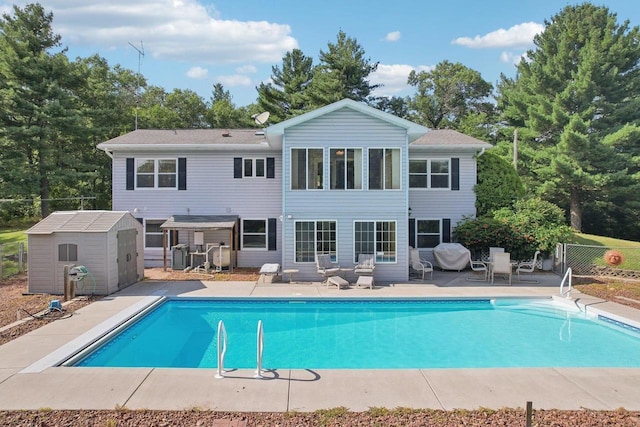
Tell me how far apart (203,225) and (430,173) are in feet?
32.0

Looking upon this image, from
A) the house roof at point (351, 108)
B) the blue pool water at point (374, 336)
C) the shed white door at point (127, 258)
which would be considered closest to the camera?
the blue pool water at point (374, 336)

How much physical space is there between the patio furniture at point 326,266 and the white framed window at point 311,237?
29 cm

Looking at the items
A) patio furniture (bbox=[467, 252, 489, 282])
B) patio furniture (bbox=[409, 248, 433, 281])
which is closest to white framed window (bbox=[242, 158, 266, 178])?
patio furniture (bbox=[409, 248, 433, 281])

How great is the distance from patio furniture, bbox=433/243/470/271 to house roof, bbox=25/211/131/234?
1177 centimetres

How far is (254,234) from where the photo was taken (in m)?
18.2

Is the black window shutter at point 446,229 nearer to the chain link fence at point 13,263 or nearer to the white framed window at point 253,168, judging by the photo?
the white framed window at point 253,168

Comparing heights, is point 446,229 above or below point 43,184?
below

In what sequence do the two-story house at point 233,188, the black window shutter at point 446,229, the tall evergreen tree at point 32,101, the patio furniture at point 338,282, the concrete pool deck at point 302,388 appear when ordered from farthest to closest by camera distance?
the tall evergreen tree at point 32,101, the black window shutter at point 446,229, the two-story house at point 233,188, the patio furniture at point 338,282, the concrete pool deck at point 302,388

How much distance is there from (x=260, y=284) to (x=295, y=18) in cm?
1108

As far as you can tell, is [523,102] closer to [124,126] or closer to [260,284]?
[260,284]

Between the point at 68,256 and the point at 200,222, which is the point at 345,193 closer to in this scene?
the point at 200,222

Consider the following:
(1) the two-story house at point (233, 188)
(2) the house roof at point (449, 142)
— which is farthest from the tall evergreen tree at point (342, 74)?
(1) the two-story house at point (233, 188)

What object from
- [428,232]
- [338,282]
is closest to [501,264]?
[428,232]

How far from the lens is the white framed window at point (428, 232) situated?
60.8ft
